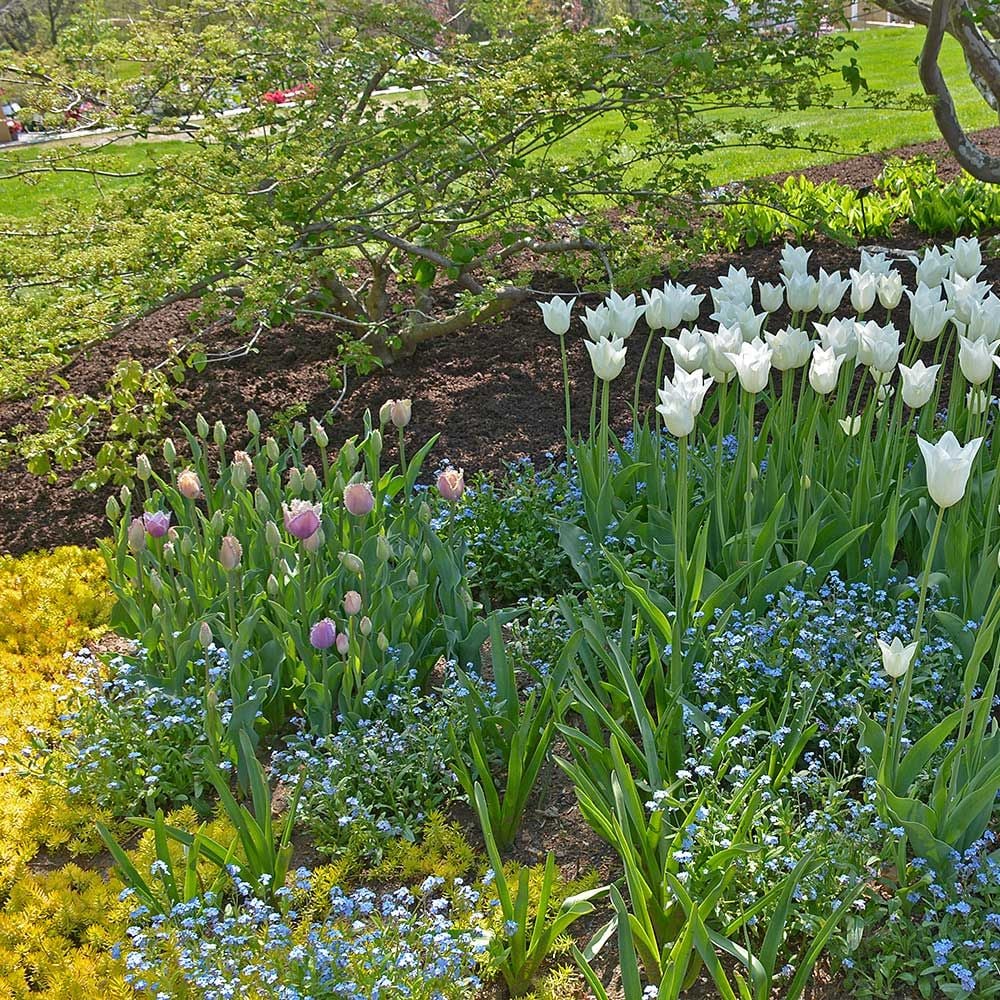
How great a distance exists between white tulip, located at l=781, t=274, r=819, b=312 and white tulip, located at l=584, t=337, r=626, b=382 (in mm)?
589

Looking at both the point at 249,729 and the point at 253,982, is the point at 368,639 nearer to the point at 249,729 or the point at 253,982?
the point at 249,729

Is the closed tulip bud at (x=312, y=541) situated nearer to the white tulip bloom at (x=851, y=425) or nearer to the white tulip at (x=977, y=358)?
the white tulip bloom at (x=851, y=425)

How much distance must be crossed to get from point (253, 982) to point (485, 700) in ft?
3.08

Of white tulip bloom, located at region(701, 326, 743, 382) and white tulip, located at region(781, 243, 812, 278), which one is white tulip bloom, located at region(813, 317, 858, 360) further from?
white tulip, located at region(781, 243, 812, 278)

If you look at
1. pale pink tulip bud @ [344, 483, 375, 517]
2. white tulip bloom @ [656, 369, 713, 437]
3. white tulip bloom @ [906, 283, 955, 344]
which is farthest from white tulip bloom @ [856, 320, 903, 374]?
pale pink tulip bud @ [344, 483, 375, 517]

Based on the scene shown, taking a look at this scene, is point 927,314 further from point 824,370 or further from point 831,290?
point 824,370

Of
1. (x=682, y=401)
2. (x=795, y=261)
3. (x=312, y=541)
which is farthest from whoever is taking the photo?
(x=795, y=261)

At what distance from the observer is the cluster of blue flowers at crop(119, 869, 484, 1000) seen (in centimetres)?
207

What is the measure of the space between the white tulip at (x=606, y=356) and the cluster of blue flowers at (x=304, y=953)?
4.68 ft

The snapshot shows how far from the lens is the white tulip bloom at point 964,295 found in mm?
2939

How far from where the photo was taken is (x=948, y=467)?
6.73ft

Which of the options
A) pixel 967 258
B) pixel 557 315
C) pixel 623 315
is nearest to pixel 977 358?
pixel 967 258

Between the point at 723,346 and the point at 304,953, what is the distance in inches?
69.9

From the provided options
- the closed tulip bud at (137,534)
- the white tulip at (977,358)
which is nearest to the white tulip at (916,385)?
the white tulip at (977,358)
